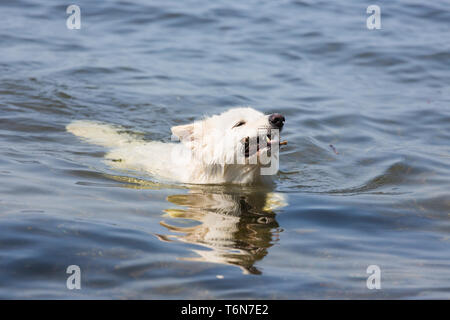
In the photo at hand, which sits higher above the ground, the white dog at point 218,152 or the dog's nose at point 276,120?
the dog's nose at point 276,120

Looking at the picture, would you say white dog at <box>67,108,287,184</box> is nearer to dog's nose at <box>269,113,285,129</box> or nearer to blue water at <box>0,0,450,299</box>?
dog's nose at <box>269,113,285,129</box>

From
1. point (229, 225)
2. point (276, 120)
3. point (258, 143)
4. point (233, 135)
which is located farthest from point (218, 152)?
point (229, 225)

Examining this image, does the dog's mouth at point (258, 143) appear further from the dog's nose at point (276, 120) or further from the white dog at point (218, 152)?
the dog's nose at point (276, 120)

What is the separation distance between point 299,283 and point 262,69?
9.04 meters

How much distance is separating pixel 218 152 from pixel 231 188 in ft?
1.76

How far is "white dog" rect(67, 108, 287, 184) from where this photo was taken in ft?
20.1

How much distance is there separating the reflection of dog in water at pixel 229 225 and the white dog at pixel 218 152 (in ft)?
0.85

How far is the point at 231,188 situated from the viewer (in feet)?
22.2

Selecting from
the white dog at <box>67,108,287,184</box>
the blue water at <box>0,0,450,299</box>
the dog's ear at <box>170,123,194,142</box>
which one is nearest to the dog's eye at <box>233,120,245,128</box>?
the white dog at <box>67,108,287,184</box>

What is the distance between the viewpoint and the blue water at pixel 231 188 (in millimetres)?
4547

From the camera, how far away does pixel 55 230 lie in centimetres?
502

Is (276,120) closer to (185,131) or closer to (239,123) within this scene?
(239,123)

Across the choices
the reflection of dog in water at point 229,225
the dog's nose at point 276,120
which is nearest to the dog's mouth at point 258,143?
the dog's nose at point 276,120
